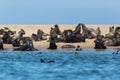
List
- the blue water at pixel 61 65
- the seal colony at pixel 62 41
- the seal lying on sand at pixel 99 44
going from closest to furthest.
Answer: the blue water at pixel 61 65 → the seal lying on sand at pixel 99 44 → the seal colony at pixel 62 41

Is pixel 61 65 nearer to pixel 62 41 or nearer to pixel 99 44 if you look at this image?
pixel 99 44

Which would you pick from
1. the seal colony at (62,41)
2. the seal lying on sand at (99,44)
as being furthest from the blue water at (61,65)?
the seal colony at (62,41)

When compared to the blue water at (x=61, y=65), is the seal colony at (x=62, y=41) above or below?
above

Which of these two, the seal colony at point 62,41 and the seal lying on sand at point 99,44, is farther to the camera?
the seal colony at point 62,41

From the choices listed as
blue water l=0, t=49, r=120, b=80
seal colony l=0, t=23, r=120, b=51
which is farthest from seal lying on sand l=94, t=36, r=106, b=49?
blue water l=0, t=49, r=120, b=80

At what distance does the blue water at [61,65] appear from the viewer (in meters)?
35.4

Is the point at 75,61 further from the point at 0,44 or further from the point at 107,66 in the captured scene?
the point at 0,44

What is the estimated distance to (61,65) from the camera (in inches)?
1714

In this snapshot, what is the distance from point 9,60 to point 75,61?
5.48 m

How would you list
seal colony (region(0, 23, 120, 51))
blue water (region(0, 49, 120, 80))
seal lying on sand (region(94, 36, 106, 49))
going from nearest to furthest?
blue water (region(0, 49, 120, 80)) < seal lying on sand (region(94, 36, 106, 49)) < seal colony (region(0, 23, 120, 51))

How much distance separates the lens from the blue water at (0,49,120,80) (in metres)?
35.4

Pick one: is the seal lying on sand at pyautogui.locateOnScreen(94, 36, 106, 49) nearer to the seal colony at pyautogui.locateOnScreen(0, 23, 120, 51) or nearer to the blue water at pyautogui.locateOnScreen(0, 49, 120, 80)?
the seal colony at pyautogui.locateOnScreen(0, 23, 120, 51)

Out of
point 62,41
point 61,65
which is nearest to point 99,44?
point 62,41

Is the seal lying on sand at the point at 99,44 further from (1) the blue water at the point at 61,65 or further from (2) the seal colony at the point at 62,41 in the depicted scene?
(1) the blue water at the point at 61,65
